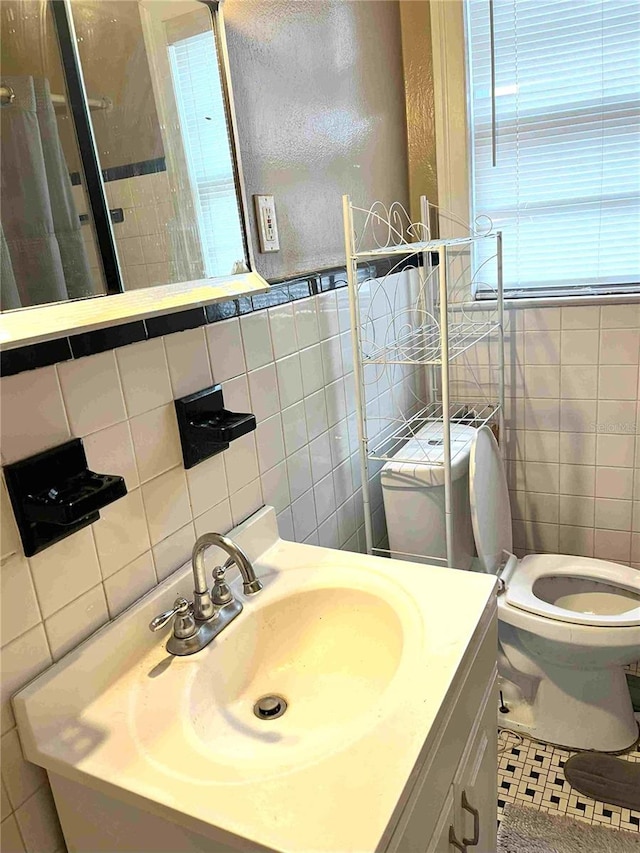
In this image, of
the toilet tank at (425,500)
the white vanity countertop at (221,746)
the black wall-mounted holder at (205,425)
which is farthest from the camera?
the toilet tank at (425,500)

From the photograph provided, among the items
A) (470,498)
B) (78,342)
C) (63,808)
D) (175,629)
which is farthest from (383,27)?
(63,808)

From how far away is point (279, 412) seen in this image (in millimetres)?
1340

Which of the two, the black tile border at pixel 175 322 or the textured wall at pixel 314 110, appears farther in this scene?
the textured wall at pixel 314 110

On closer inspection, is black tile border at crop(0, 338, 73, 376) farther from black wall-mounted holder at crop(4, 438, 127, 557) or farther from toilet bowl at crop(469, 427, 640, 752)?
toilet bowl at crop(469, 427, 640, 752)

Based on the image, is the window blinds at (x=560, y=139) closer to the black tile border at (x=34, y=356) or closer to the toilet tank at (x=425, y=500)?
the toilet tank at (x=425, y=500)

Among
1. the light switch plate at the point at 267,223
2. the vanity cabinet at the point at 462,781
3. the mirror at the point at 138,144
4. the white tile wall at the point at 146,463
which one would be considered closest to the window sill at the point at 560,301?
the white tile wall at the point at 146,463

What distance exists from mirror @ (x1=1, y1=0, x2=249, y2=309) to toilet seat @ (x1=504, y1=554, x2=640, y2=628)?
1.16 m

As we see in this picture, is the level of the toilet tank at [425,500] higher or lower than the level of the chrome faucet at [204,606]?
lower

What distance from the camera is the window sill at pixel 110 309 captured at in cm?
79

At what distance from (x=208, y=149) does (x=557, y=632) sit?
1.39 metres

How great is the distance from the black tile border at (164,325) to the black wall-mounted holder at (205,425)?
0.12 m

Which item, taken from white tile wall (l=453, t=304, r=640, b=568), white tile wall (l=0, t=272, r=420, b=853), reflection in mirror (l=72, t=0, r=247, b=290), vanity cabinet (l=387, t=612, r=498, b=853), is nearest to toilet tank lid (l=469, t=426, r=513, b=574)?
white tile wall (l=453, t=304, r=640, b=568)

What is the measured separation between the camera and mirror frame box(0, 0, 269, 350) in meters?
0.81

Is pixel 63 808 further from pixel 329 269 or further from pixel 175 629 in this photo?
pixel 329 269
